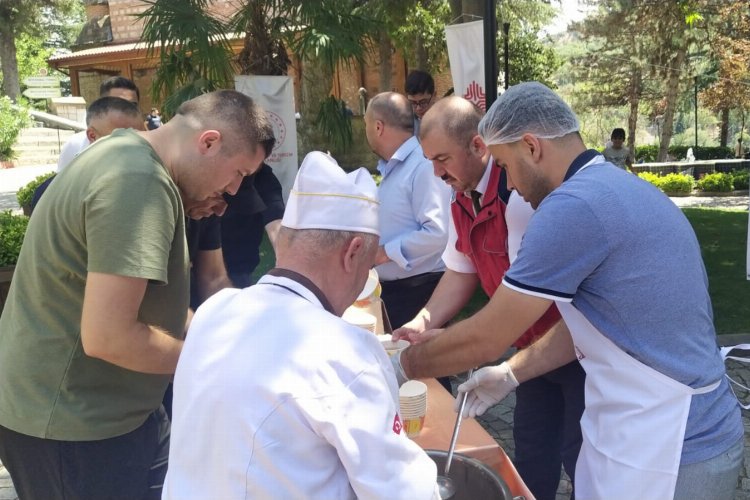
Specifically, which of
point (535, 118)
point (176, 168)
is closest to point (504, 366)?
point (535, 118)

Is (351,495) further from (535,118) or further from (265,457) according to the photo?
(535,118)

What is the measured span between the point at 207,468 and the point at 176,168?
2.86ft

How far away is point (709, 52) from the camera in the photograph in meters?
26.2

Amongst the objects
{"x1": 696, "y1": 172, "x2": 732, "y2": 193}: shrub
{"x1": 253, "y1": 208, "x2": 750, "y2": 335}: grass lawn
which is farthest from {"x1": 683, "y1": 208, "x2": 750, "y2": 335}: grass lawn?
{"x1": 696, "y1": 172, "x2": 732, "y2": 193}: shrub

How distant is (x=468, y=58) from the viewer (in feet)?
19.0

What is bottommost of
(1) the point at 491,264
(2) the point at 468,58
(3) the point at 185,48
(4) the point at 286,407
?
(1) the point at 491,264

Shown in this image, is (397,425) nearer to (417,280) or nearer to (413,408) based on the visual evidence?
(413,408)

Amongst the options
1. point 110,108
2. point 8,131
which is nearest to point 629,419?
point 110,108

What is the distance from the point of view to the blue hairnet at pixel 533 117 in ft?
5.25

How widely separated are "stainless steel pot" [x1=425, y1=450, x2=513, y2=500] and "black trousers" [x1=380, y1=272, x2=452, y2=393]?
166 cm

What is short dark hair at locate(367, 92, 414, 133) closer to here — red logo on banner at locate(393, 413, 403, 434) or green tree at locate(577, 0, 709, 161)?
red logo on banner at locate(393, 413, 403, 434)

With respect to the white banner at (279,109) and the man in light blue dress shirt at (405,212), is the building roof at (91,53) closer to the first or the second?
the white banner at (279,109)

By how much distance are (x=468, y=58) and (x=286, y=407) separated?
531 centimetres

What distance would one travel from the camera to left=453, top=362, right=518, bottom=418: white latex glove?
6.14ft
